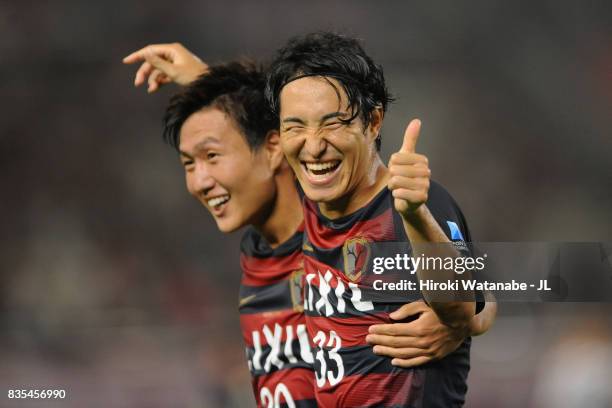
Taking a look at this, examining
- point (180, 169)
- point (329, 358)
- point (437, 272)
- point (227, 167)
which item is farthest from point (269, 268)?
point (180, 169)

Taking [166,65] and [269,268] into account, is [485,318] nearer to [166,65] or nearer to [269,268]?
[269,268]

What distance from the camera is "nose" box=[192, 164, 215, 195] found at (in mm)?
2486

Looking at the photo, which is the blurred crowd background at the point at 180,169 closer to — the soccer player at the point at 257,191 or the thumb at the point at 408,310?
the soccer player at the point at 257,191

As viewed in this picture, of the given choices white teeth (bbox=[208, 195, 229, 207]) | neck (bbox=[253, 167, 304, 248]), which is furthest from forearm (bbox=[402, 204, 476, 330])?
white teeth (bbox=[208, 195, 229, 207])

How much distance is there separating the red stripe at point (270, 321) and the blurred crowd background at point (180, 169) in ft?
4.87

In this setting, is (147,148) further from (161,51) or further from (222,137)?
(222,137)

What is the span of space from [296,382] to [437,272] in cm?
77

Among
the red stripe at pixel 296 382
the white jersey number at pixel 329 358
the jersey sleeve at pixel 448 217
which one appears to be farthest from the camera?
the red stripe at pixel 296 382

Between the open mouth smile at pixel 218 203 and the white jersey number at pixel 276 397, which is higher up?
the open mouth smile at pixel 218 203

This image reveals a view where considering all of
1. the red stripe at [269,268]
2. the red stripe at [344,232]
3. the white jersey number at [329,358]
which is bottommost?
the white jersey number at [329,358]

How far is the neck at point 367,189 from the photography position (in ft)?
6.84

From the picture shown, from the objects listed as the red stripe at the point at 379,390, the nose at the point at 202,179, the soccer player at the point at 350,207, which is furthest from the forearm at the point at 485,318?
the nose at the point at 202,179

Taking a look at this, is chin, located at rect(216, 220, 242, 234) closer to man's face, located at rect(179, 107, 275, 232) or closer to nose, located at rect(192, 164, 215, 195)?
man's face, located at rect(179, 107, 275, 232)

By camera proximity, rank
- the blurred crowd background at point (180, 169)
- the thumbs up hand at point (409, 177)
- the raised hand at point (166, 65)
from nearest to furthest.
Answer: the thumbs up hand at point (409, 177) → the raised hand at point (166, 65) → the blurred crowd background at point (180, 169)
